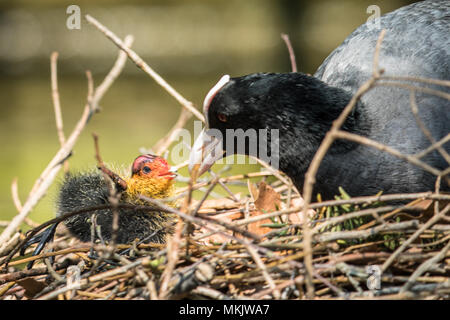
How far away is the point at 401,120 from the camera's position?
1583 mm

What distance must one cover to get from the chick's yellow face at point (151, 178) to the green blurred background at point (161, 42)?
2.94 metres

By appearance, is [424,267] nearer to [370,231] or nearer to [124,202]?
[370,231]

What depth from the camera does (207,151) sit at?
5.57 ft

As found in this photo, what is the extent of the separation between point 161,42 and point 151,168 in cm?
348

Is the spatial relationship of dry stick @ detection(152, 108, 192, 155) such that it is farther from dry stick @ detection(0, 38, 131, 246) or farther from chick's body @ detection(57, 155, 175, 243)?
dry stick @ detection(0, 38, 131, 246)

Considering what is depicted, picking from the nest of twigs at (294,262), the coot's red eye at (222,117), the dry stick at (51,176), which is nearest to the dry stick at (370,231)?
the nest of twigs at (294,262)

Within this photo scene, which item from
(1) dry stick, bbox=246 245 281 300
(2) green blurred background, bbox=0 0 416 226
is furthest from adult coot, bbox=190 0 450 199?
(2) green blurred background, bbox=0 0 416 226

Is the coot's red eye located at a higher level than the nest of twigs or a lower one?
higher

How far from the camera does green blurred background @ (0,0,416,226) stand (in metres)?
4.89

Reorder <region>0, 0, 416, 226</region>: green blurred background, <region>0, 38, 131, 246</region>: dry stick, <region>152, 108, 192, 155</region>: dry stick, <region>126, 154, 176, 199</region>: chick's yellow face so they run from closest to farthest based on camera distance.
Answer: <region>0, 38, 131, 246</region>: dry stick < <region>126, 154, 176, 199</region>: chick's yellow face < <region>152, 108, 192, 155</region>: dry stick < <region>0, 0, 416, 226</region>: green blurred background

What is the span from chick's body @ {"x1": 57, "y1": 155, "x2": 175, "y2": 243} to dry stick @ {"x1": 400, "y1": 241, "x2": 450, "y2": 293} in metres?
0.65

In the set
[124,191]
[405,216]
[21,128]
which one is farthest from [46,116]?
[405,216]

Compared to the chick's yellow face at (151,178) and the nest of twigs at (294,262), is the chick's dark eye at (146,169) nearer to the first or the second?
the chick's yellow face at (151,178)

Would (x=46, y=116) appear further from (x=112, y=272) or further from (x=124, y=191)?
(x=112, y=272)
